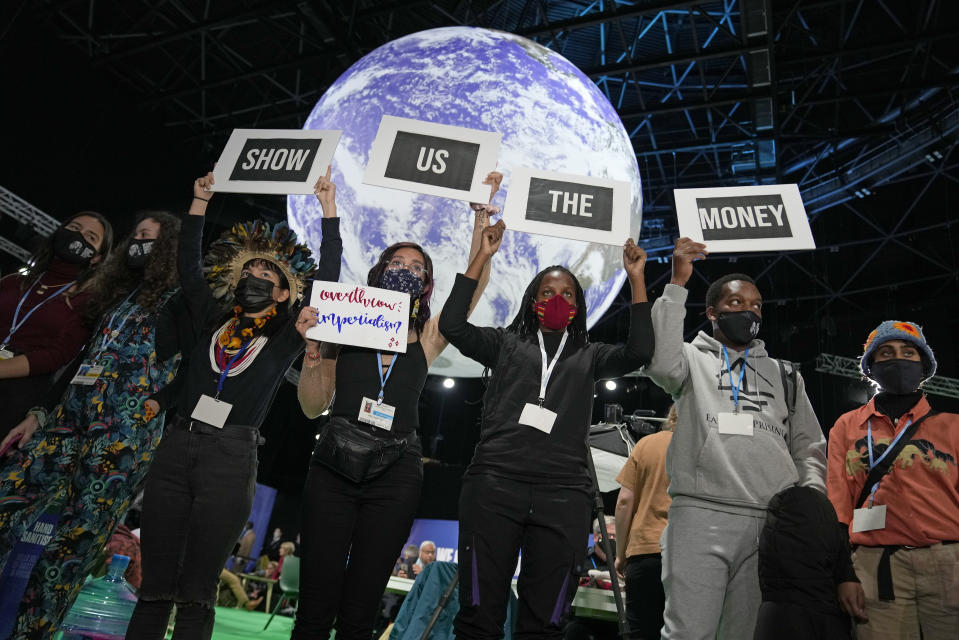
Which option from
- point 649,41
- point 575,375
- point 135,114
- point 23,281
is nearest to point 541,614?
point 575,375

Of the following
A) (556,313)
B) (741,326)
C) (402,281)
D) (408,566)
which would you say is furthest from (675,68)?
(402,281)

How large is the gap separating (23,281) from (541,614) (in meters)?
2.80

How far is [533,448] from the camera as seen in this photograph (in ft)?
7.34

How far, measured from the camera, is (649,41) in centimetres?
949

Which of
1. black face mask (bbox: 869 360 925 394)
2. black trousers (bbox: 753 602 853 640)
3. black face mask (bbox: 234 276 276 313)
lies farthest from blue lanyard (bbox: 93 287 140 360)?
black face mask (bbox: 869 360 925 394)

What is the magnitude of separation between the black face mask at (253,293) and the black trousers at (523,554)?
3.76ft

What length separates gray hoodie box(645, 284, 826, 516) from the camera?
2.32 meters

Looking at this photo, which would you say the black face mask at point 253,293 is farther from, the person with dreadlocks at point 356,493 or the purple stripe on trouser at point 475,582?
the purple stripe on trouser at point 475,582

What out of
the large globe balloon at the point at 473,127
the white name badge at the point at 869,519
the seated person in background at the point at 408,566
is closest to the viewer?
the white name badge at the point at 869,519

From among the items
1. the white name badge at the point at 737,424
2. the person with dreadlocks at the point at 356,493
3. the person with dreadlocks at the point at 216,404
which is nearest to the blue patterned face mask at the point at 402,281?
the person with dreadlocks at the point at 356,493

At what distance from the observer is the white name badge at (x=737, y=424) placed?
7.80 ft

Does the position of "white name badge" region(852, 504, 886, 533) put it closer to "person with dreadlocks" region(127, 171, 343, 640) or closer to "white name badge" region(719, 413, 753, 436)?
"white name badge" region(719, 413, 753, 436)

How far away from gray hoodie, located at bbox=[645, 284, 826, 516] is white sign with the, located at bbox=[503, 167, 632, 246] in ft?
1.20

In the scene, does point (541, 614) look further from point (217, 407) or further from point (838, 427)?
point (838, 427)
